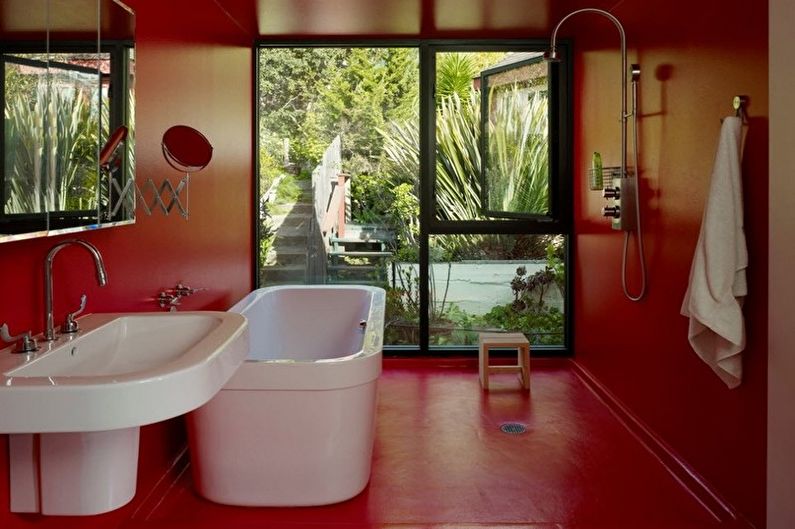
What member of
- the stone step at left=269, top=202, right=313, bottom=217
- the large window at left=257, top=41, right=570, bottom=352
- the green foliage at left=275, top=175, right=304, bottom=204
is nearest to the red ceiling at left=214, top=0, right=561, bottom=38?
the large window at left=257, top=41, right=570, bottom=352

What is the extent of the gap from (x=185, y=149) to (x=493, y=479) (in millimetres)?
2028

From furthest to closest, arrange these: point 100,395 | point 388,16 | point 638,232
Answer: point 388,16
point 638,232
point 100,395

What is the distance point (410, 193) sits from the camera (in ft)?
18.6

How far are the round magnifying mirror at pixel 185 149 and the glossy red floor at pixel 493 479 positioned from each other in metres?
1.42

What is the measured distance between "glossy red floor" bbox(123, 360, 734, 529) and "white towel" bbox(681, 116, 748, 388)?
2.49 ft

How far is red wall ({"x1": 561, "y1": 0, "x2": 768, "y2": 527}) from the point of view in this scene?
2.71m

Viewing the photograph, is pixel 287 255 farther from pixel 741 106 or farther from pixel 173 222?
pixel 741 106

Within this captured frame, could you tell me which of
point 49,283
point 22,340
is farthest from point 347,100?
point 22,340

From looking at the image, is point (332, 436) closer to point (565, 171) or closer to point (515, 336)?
point (515, 336)

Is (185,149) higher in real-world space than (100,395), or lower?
higher

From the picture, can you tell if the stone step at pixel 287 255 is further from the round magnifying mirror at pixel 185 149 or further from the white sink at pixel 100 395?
the white sink at pixel 100 395

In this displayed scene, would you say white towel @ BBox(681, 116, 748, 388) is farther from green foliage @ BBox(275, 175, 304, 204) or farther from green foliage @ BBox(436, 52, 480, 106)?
green foliage @ BBox(275, 175, 304, 204)

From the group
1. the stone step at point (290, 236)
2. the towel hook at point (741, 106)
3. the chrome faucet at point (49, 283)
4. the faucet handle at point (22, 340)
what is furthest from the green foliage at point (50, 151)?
the stone step at point (290, 236)

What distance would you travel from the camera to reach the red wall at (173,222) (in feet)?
7.73
